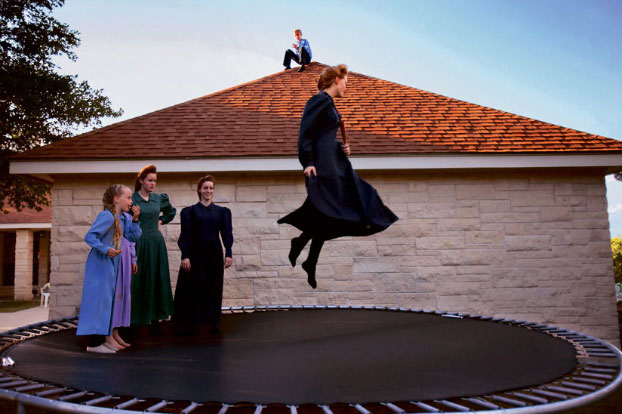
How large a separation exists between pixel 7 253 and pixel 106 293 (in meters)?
17.9

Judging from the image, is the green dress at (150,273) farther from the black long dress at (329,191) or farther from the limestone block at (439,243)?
the limestone block at (439,243)

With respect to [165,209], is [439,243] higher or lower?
lower

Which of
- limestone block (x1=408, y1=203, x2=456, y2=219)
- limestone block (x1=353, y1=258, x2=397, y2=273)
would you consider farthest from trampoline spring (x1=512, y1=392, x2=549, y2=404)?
limestone block (x1=408, y1=203, x2=456, y2=219)

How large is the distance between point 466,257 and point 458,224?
0.43 meters

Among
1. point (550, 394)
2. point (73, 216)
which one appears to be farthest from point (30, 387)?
point (73, 216)

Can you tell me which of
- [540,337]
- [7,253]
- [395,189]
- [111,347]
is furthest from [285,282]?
[7,253]

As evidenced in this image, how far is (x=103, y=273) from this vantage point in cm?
337

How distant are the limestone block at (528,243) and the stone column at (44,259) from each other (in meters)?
16.0

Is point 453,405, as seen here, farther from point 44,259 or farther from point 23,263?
point 44,259

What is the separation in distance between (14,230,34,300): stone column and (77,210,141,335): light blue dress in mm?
14308

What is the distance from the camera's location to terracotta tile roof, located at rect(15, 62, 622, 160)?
5.64 metres

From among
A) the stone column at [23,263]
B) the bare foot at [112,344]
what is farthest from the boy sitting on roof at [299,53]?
the stone column at [23,263]

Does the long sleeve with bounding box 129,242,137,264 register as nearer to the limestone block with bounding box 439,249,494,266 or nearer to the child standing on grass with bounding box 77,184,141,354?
the child standing on grass with bounding box 77,184,141,354

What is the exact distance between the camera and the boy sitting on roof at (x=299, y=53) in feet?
28.3
